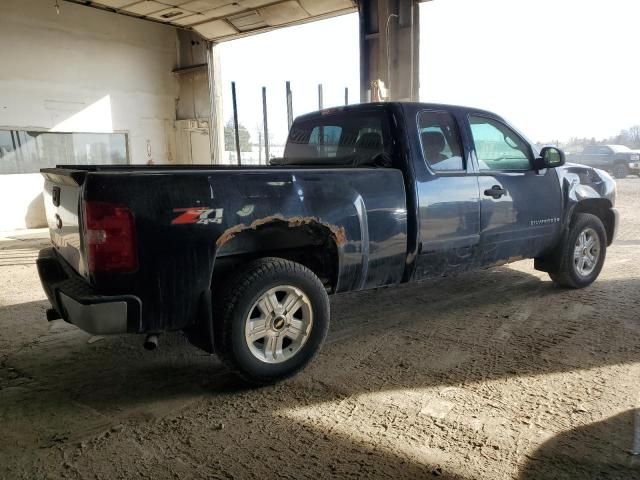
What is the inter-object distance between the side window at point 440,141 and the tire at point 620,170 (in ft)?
66.3

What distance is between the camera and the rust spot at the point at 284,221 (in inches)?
114

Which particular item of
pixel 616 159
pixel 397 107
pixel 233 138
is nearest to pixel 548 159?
pixel 397 107

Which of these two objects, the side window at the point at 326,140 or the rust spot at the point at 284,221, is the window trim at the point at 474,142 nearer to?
the side window at the point at 326,140

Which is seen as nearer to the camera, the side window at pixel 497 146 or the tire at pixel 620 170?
the side window at pixel 497 146

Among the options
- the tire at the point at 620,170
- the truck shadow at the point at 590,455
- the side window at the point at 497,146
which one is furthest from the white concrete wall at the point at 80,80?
the tire at the point at 620,170

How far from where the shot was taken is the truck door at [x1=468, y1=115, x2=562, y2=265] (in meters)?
4.33

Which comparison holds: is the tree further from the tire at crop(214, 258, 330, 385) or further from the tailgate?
the tire at crop(214, 258, 330, 385)

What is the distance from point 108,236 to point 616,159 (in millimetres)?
22918

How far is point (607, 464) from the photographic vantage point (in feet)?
7.52

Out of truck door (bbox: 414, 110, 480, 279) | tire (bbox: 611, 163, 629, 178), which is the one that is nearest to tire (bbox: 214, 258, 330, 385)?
truck door (bbox: 414, 110, 480, 279)

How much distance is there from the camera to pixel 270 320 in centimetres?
313

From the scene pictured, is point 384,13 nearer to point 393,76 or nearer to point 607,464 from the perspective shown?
point 393,76

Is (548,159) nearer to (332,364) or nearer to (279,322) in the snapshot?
(332,364)

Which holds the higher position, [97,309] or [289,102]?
[289,102]
